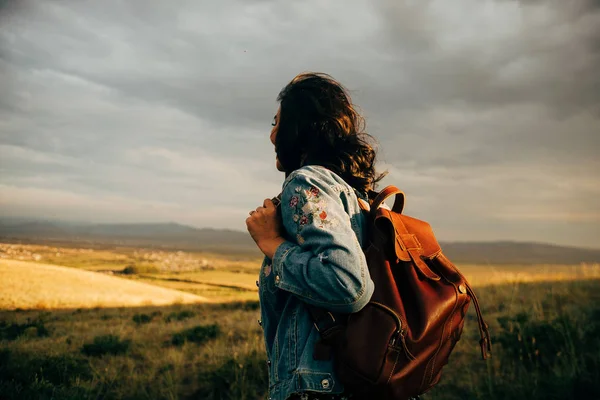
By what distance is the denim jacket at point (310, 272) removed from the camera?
1.58 m

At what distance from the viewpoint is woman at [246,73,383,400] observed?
1.60 metres

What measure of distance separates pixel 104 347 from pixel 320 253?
19.4 ft

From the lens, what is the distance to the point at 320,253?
1601 mm

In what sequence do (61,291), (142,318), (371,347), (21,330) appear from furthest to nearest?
1. (61,291)
2. (142,318)
3. (21,330)
4. (371,347)

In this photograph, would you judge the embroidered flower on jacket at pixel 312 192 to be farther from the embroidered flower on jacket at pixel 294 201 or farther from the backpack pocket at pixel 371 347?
the backpack pocket at pixel 371 347

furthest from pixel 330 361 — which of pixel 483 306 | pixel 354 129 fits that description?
pixel 483 306

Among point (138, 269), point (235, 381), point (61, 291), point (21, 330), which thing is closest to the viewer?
point (235, 381)

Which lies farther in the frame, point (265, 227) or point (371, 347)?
point (265, 227)

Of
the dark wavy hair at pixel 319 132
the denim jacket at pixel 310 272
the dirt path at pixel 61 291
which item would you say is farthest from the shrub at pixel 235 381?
the dirt path at pixel 61 291

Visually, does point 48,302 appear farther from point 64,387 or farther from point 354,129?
point 354,129

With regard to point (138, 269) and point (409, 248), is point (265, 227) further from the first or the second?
point (138, 269)

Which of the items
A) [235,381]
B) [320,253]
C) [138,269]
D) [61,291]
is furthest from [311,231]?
[138,269]

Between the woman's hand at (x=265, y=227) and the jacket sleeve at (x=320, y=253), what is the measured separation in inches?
3.9

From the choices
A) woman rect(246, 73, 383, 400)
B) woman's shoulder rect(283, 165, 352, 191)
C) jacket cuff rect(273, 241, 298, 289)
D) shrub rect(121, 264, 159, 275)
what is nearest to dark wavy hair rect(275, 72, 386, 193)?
woman rect(246, 73, 383, 400)
